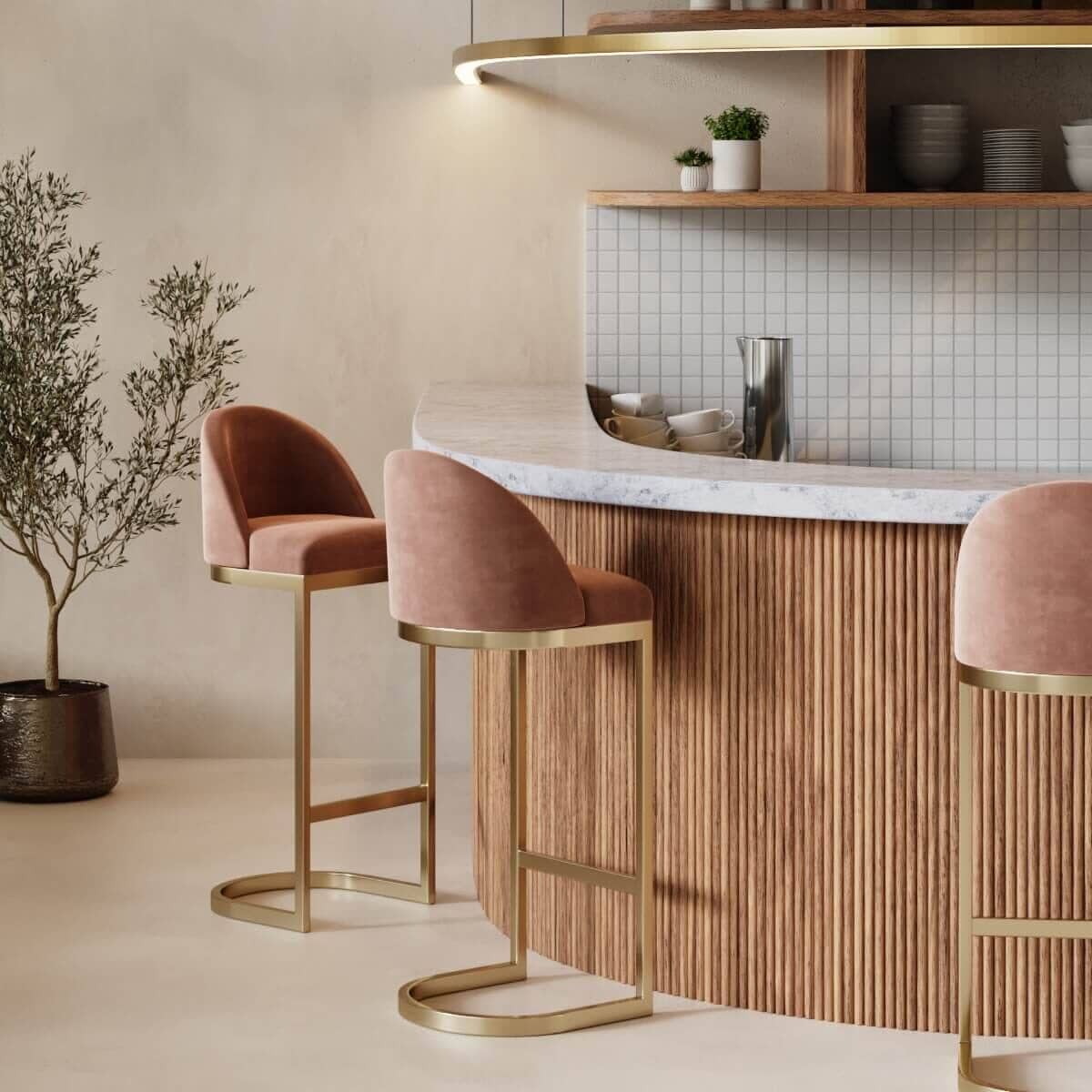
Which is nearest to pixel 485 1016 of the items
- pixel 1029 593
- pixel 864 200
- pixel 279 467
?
pixel 1029 593

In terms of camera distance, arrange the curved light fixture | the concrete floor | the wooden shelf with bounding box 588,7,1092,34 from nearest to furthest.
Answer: the concrete floor
the curved light fixture
the wooden shelf with bounding box 588,7,1092,34

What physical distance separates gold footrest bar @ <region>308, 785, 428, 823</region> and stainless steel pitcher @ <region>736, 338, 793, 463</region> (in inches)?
52.3

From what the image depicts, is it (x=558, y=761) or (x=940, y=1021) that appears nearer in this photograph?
(x=940, y=1021)

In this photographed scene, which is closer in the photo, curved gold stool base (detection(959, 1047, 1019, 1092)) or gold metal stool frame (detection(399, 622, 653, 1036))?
curved gold stool base (detection(959, 1047, 1019, 1092))

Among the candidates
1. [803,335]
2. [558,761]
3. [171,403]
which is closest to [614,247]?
[803,335]

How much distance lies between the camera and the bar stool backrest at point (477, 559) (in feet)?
10.0

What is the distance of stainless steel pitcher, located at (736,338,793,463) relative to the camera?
464cm

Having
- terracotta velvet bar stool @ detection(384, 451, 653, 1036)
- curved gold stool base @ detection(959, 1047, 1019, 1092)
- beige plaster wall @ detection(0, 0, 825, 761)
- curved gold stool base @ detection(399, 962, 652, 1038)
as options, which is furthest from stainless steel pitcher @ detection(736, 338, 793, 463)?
curved gold stool base @ detection(959, 1047, 1019, 1092)

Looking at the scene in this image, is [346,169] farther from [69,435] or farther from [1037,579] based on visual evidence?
[1037,579]

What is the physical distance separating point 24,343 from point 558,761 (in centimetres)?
215

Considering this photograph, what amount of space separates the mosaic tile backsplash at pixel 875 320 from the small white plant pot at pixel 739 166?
32 cm

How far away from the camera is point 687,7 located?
17.3 feet

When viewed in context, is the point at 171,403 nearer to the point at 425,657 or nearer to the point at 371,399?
the point at 371,399

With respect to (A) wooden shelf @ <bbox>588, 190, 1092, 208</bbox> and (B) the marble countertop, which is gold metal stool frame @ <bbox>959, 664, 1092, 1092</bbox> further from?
(A) wooden shelf @ <bbox>588, 190, 1092, 208</bbox>
